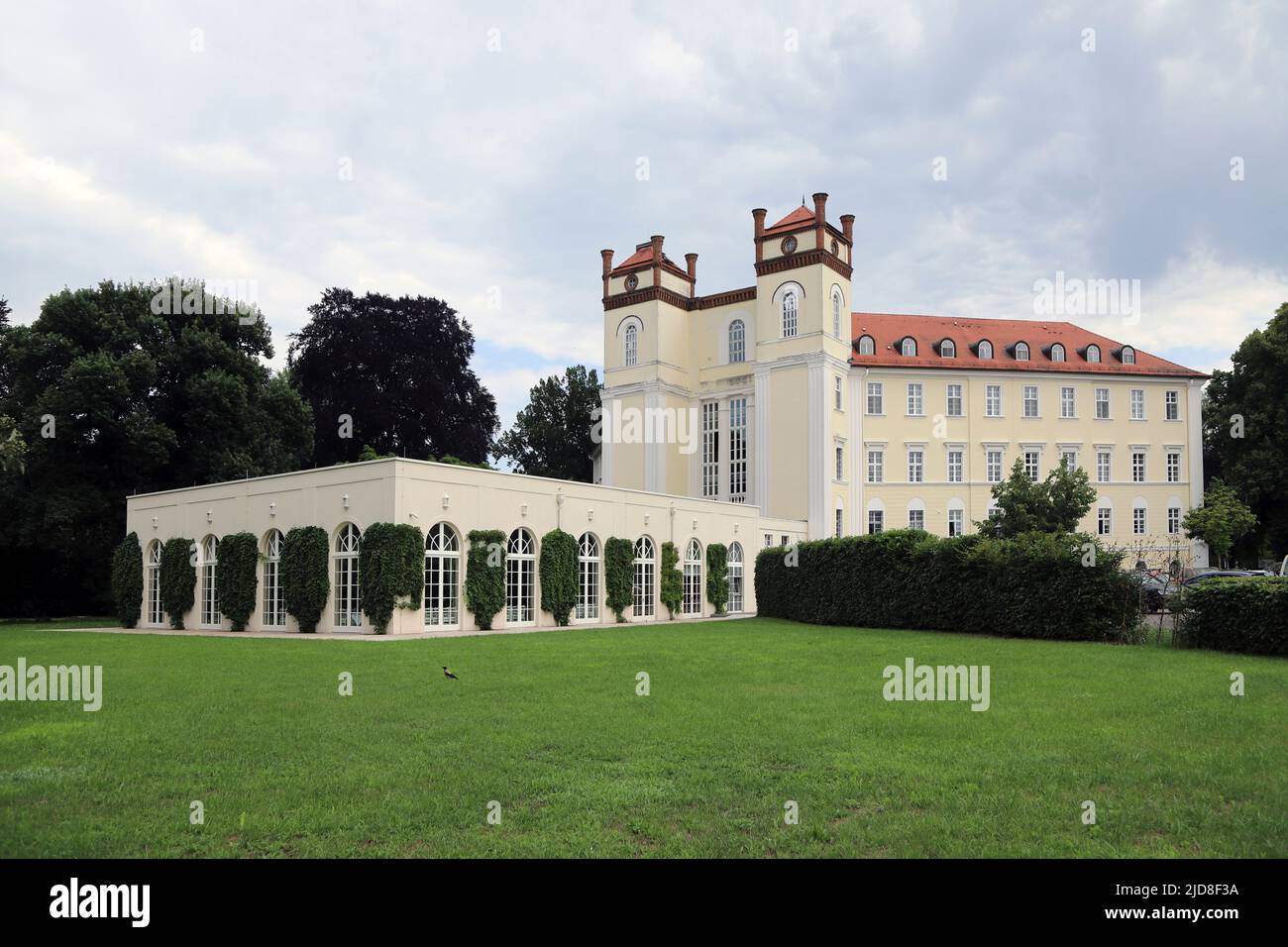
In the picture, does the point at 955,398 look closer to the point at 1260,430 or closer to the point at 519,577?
the point at 1260,430

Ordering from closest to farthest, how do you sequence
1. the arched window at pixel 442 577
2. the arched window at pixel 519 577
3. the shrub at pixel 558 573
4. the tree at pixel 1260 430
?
1. the arched window at pixel 442 577
2. the arched window at pixel 519 577
3. the shrub at pixel 558 573
4. the tree at pixel 1260 430

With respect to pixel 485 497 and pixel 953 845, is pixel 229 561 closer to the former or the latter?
pixel 485 497

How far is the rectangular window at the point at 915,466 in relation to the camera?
5422cm

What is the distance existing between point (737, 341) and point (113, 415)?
99.7 feet

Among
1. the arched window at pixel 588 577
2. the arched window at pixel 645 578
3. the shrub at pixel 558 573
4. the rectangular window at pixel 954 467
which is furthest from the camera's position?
the rectangular window at pixel 954 467

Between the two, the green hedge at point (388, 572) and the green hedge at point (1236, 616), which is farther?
the green hedge at point (388, 572)

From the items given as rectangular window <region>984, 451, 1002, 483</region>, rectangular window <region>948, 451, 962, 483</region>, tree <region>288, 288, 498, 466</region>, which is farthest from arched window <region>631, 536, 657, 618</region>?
rectangular window <region>984, 451, 1002, 483</region>

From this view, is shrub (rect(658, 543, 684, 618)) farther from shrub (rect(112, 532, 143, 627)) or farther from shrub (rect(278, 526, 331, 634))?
shrub (rect(112, 532, 143, 627))

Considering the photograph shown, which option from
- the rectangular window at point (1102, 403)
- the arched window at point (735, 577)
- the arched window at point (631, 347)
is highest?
the arched window at point (631, 347)

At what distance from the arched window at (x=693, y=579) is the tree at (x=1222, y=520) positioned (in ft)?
89.8

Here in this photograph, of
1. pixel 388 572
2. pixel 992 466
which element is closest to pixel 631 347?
pixel 992 466

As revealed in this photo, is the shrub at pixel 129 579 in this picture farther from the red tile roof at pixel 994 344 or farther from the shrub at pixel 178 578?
the red tile roof at pixel 994 344

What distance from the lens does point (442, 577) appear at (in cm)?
2767

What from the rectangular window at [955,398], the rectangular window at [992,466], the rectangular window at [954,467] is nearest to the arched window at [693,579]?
the rectangular window at [954,467]
